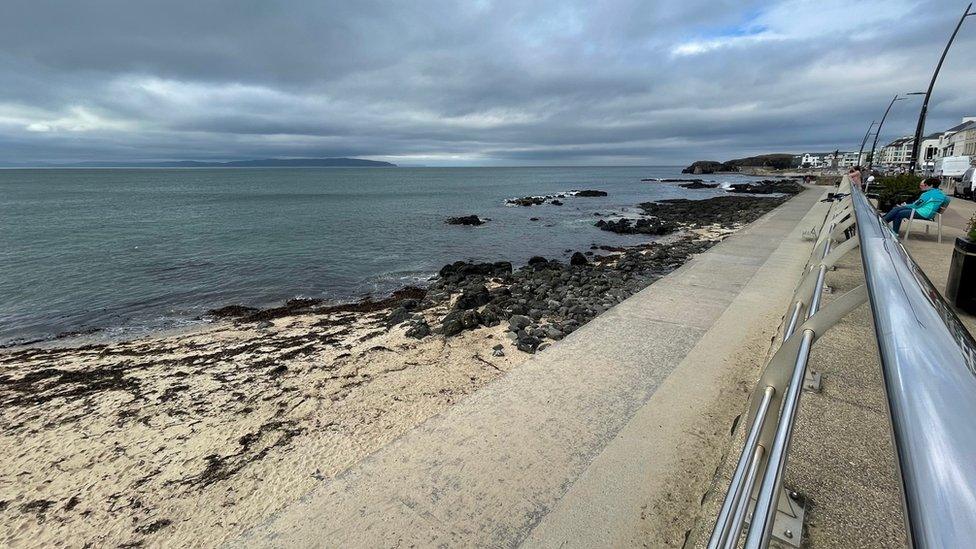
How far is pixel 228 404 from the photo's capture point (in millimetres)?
5910

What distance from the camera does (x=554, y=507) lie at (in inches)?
111

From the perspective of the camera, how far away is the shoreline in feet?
13.4

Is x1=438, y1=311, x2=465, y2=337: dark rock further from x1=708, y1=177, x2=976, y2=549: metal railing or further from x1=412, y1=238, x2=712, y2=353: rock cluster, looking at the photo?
x1=708, y1=177, x2=976, y2=549: metal railing

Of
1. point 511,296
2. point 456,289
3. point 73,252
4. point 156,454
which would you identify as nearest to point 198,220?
point 73,252

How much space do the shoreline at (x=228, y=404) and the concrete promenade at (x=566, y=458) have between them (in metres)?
1.30

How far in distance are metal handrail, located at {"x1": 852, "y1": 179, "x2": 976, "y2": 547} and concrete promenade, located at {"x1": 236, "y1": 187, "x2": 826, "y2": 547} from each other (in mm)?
1891

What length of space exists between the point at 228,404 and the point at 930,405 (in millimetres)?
6644

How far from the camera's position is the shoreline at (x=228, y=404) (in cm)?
407

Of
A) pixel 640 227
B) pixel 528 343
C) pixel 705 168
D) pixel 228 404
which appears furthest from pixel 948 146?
pixel 228 404

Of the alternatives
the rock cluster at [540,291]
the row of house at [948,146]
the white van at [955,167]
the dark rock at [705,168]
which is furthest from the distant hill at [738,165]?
the rock cluster at [540,291]

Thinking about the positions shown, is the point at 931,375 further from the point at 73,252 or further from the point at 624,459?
the point at 73,252

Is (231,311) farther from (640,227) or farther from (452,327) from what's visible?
(640,227)

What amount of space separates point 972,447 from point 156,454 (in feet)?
19.9

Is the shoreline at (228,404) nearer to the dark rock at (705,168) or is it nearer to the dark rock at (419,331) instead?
the dark rock at (419,331)
